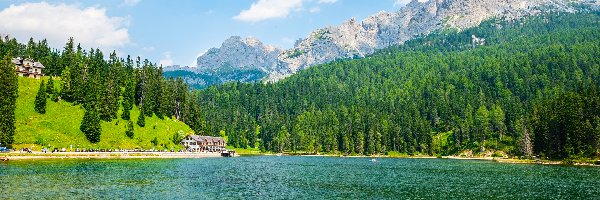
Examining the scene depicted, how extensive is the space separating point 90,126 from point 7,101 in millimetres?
27636

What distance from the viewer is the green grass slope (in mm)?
149500

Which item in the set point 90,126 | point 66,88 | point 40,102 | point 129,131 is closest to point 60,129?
point 90,126

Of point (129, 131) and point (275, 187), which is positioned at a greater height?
point (129, 131)

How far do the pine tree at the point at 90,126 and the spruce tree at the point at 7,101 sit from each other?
22199 mm

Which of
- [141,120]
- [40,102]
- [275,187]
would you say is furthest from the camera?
[141,120]

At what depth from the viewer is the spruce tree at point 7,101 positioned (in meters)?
136

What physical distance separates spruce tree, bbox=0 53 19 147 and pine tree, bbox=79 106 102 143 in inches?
874

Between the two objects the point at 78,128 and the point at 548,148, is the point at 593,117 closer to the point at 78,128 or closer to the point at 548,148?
the point at 548,148

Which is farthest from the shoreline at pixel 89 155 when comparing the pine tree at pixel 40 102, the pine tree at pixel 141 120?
the pine tree at pixel 40 102

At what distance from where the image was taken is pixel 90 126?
6476 inches

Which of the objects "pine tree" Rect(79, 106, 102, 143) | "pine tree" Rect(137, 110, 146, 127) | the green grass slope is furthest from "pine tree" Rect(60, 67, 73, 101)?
"pine tree" Rect(137, 110, 146, 127)

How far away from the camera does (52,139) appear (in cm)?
15150

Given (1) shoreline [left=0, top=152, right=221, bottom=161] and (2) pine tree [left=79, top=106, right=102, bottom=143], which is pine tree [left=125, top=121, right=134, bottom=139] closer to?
(1) shoreline [left=0, top=152, right=221, bottom=161]

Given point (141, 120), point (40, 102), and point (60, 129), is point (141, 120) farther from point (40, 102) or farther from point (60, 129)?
point (40, 102)
